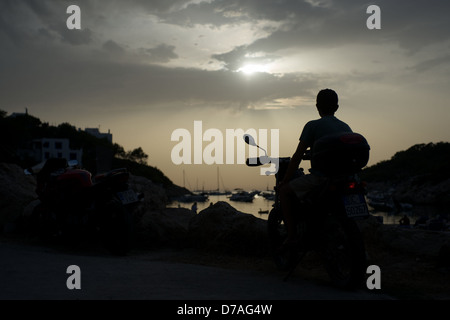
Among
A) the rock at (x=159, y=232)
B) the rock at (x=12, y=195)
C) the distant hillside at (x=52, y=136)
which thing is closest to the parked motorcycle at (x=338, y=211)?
the rock at (x=159, y=232)

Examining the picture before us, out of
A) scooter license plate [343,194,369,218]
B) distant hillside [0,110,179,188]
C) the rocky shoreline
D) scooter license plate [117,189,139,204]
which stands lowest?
the rocky shoreline

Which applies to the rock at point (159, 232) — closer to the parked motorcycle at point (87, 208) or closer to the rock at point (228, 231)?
the rock at point (228, 231)

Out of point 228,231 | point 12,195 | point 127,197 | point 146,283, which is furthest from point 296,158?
point 12,195

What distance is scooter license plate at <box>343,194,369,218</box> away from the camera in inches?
172

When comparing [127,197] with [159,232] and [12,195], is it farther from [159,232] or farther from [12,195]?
[12,195]

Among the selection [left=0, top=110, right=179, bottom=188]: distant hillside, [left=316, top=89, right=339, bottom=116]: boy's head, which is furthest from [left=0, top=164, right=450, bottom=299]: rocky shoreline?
[left=0, top=110, right=179, bottom=188]: distant hillside

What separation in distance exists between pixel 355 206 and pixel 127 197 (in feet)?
13.7

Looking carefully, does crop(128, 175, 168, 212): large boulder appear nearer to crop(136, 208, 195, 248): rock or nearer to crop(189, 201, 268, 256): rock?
crop(136, 208, 195, 248): rock

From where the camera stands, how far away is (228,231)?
24.9ft

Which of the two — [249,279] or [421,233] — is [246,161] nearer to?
[249,279]

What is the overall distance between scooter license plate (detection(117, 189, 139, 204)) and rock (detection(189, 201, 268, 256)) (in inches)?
50.9

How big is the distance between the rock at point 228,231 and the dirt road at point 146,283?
4.92 ft

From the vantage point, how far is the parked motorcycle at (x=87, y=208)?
712 centimetres
